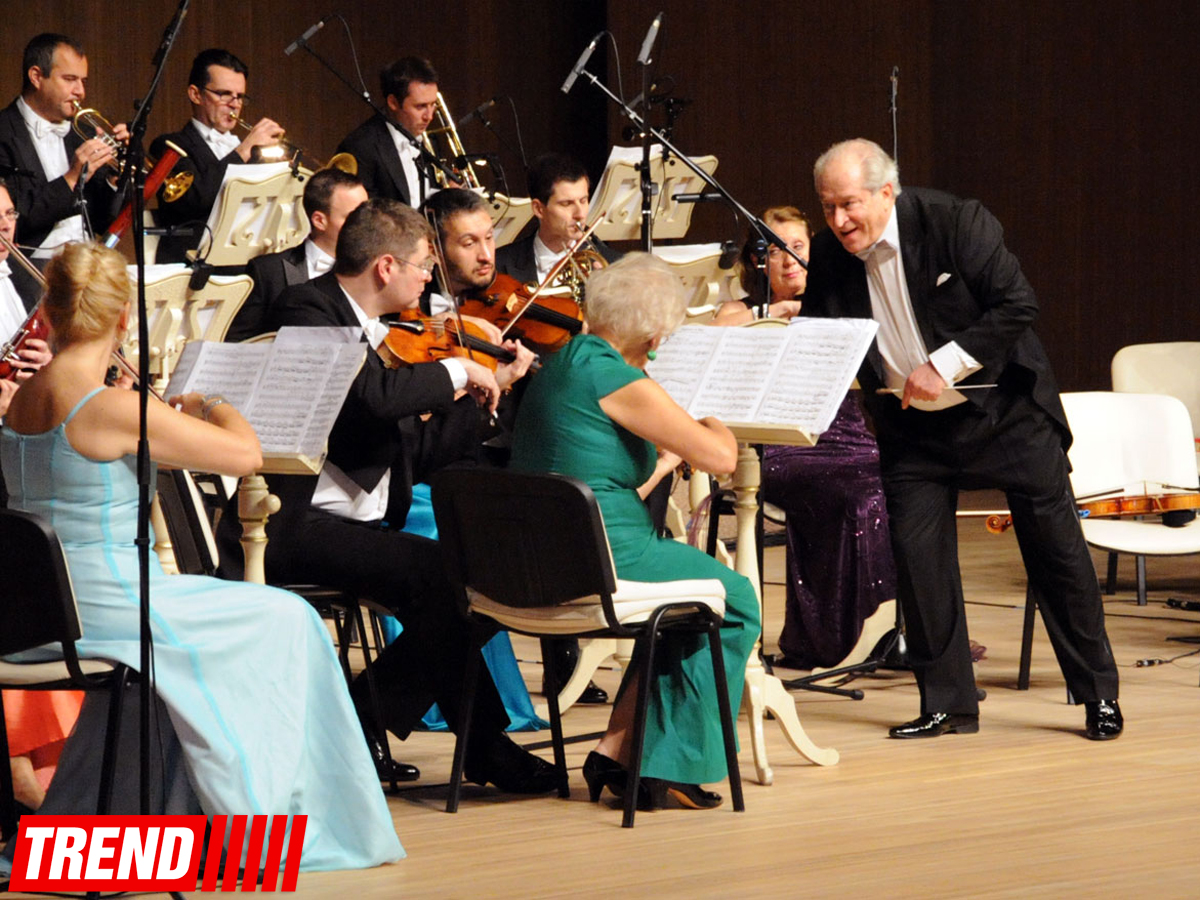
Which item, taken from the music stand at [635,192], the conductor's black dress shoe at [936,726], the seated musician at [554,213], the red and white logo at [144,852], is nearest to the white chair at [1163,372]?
the music stand at [635,192]

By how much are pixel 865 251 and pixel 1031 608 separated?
3.65 feet

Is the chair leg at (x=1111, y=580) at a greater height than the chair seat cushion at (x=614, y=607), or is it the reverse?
the chair seat cushion at (x=614, y=607)

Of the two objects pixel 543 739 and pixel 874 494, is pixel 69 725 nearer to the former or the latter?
pixel 543 739

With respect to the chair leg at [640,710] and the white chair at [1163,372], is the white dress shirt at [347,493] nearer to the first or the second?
the chair leg at [640,710]

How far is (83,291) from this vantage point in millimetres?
2664

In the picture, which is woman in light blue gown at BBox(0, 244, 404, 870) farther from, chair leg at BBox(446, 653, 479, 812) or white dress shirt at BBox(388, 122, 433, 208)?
white dress shirt at BBox(388, 122, 433, 208)

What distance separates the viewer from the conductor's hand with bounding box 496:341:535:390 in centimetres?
385

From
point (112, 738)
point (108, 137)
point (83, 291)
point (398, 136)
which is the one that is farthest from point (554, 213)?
point (112, 738)

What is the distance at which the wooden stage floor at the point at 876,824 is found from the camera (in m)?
2.71

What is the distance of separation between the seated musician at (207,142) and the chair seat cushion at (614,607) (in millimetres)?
2750

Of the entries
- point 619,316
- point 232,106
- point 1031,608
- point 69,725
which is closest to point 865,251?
point 619,316

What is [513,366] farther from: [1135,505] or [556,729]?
[1135,505]

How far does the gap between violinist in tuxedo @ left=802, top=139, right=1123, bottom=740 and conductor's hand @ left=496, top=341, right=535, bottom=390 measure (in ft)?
2.24

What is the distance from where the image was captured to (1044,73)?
339 inches
